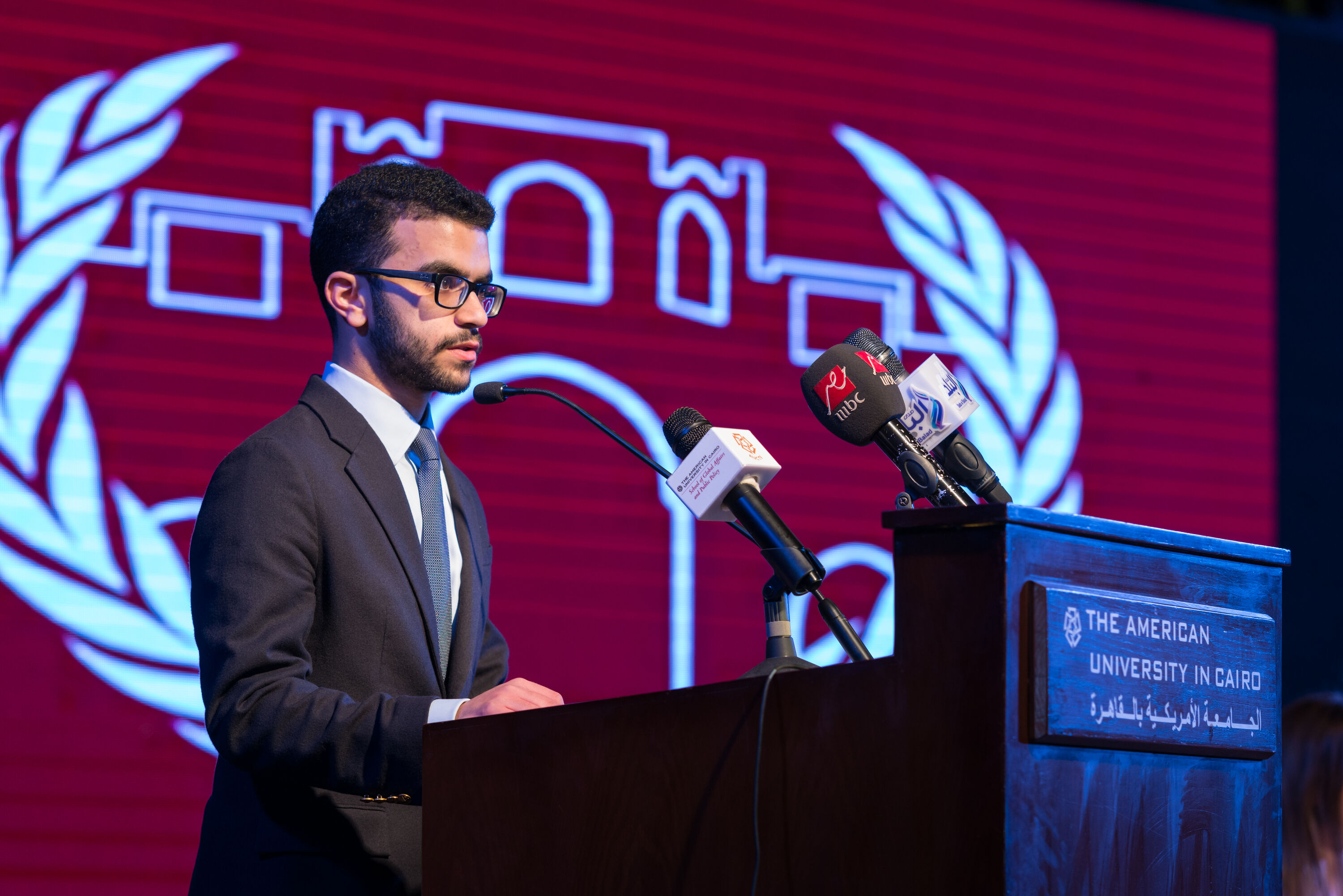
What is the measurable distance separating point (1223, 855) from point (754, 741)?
1.31 feet

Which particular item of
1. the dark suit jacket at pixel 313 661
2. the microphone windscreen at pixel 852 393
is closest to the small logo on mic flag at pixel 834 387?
the microphone windscreen at pixel 852 393

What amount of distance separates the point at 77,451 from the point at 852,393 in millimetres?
2103

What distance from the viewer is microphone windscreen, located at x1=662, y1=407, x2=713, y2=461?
5.01 feet

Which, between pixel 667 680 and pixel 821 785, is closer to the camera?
pixel 821 785

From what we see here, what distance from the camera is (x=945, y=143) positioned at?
3887mm

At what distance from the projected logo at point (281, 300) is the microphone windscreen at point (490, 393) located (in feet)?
5.07

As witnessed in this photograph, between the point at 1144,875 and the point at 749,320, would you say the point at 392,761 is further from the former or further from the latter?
the point at 749,320

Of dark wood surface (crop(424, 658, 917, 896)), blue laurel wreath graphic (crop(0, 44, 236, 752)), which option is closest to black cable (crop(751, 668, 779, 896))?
dark wood surface (crop(424, 658, 917, 896))

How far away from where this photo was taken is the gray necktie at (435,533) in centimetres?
182

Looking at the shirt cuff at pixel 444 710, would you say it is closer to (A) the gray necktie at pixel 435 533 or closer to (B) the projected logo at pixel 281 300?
(A) the gray necktie at pixel 435 533

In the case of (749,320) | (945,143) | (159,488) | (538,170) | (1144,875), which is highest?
(945,143)

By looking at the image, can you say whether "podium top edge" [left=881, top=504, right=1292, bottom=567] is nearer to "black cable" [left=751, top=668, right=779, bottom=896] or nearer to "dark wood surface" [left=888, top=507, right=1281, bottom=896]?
"dark wood surface" [left=888, top=507, right=1281, bottom=896]

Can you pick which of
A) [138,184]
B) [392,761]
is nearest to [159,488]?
[138,184]

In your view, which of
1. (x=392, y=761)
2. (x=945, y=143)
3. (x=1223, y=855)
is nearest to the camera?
(x=1223, y=855)
